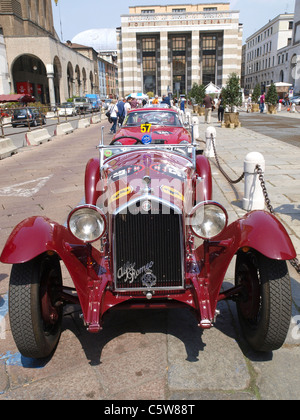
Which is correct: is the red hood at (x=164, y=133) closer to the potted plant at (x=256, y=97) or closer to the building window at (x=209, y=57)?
the potted plant at (x=256, y=97)

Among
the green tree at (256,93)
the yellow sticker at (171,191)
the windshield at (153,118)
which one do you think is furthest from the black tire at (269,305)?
the green tree at (256,93)

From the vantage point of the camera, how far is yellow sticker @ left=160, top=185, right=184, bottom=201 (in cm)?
276

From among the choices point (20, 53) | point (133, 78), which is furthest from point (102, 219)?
point (133, 78)

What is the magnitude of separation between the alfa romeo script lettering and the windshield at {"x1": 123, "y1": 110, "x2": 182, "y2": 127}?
562cm

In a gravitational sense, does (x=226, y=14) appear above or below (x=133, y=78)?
above

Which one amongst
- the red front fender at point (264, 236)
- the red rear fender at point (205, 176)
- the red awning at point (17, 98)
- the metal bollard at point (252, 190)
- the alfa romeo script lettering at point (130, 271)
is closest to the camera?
the red front fender at point (264, 236)

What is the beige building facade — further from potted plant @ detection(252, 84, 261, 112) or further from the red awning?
the red awning

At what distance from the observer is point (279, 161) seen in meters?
9.75

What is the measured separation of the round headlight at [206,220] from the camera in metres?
2.72

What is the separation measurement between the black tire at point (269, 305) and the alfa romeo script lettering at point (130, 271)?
0.85 m

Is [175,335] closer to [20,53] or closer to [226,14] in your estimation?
[20,53]

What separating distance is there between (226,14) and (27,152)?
7429 centimetres

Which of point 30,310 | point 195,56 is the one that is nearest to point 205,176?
point 30,310

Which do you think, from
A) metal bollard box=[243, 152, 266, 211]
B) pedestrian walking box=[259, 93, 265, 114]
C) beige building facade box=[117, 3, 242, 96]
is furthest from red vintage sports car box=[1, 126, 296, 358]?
beige building facade box=[117, 3, 242, 96]
